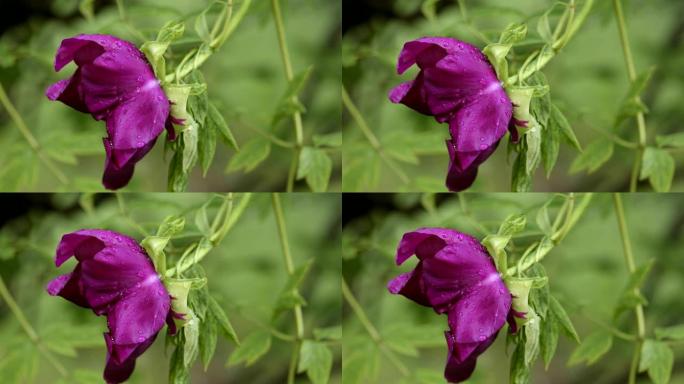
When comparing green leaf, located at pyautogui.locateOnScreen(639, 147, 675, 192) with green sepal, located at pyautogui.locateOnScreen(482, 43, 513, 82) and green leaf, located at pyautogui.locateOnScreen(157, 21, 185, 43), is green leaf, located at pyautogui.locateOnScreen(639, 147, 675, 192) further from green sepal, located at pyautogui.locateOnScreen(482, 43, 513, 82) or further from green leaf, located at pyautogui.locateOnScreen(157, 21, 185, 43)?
green leaf, located at pyautogui.locateOnScreen(157, 21, 185, 43)

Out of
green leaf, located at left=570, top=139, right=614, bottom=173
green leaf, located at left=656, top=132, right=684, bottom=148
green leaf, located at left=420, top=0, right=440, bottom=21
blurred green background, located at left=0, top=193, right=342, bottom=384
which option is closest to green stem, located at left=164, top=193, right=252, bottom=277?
blurred green background, located at left=0, top=193, right=342, bottom=384

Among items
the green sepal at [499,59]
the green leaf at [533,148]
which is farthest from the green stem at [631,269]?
the green sepal at [499,59]

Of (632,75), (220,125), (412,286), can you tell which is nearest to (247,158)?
(220,125)

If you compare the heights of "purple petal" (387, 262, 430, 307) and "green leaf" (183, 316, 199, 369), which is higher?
"purple petal" (387, 262, 430, 307)

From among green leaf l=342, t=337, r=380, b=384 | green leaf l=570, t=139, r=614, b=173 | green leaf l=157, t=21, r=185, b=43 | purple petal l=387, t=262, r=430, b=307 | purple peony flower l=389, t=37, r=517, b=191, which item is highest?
green leaf l=157, t=21, r=185, b=43

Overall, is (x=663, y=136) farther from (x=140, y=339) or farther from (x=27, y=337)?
(x=27, y=337)

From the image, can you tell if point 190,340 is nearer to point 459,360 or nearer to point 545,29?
point 459,360
